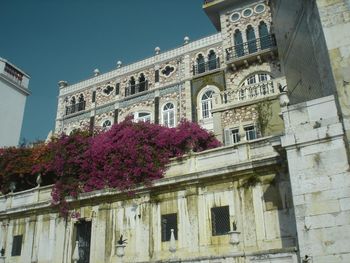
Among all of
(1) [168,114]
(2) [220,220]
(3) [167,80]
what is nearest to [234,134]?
(2) [220,220]

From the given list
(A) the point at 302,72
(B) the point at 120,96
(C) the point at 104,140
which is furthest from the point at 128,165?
(B) the point at 120,96

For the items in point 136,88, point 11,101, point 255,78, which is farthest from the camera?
point 11,101

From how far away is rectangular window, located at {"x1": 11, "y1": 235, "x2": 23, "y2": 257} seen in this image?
20.5m

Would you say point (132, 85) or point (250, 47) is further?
point (132, 85)

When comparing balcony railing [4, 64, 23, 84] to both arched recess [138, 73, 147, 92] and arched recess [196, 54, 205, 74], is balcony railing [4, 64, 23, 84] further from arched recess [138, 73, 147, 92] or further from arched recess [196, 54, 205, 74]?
arched recess [196, 54, 205, 74]

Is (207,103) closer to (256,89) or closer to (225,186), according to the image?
(256,89)

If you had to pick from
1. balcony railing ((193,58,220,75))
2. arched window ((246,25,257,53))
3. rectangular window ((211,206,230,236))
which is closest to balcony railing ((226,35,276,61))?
arched window ((246,25,257,53))

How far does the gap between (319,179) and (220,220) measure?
626 cm

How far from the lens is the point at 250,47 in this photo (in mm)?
25828

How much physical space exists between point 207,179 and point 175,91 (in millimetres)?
13040

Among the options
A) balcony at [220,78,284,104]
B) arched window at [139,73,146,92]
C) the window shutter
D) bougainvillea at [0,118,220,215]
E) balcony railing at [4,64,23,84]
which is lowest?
bougainvillea at [0,118,220,215]

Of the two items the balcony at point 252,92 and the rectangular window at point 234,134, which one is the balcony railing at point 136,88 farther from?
the rectangular window at point 234,134

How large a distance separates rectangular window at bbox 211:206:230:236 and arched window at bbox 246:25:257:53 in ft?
43.2

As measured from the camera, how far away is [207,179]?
1633 cm
